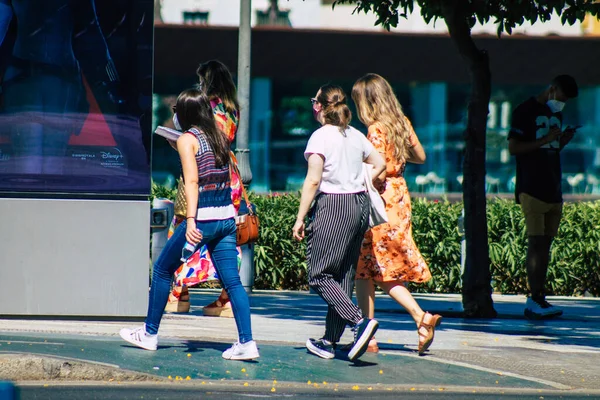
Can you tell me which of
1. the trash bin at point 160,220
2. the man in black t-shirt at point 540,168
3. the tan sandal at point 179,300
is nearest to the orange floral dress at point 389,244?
the trash bin at point 160,220

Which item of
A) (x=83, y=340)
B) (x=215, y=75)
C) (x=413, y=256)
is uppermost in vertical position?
(x=215, y=75)

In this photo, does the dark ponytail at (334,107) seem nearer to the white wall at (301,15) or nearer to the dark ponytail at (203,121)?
the dark ponytail at (203,121)

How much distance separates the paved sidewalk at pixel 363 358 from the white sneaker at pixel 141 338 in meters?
0.05

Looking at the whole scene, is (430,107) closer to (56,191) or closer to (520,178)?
(520,178)

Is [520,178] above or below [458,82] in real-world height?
below

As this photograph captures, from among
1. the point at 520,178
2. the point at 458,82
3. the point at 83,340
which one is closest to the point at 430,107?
the point at 458,82

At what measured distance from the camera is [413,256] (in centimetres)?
711

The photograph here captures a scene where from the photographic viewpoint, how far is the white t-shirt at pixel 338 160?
6676 mm

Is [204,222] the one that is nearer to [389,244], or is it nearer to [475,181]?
[389,244]

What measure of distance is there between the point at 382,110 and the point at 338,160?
0.63m

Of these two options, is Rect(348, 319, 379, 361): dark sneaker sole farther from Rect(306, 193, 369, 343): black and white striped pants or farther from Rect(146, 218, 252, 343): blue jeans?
Rect(146, 218, 252, 343): blue jeans

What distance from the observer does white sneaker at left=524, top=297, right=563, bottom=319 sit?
9.38 metres

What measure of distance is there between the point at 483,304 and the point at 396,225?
2485 millimetres

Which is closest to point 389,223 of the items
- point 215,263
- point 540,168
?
point 215,263
